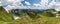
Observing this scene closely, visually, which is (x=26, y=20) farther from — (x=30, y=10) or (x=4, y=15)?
(x=4, y=15)

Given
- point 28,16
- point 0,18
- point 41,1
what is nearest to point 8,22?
point 0,18

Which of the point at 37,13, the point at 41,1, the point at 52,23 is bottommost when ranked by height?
the point at 52,23

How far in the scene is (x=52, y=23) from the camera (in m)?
1.65

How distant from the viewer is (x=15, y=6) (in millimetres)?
1671

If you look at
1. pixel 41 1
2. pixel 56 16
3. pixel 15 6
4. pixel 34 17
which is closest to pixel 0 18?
pixel 15 6

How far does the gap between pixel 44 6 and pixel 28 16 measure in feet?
0.65

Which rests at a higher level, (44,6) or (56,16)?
(44,6)

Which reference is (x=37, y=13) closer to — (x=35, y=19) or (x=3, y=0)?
(x=35, y=19)

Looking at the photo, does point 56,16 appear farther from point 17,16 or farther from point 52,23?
point 17,16

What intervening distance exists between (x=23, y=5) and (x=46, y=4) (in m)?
0.24

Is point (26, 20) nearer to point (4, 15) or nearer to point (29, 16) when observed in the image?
point (29, 16)

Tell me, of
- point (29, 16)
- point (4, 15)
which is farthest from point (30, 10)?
point (4, 15)

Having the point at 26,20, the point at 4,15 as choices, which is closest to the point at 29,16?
the point at 26,20

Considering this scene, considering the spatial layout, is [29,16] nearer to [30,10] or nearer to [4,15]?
[30,10]
